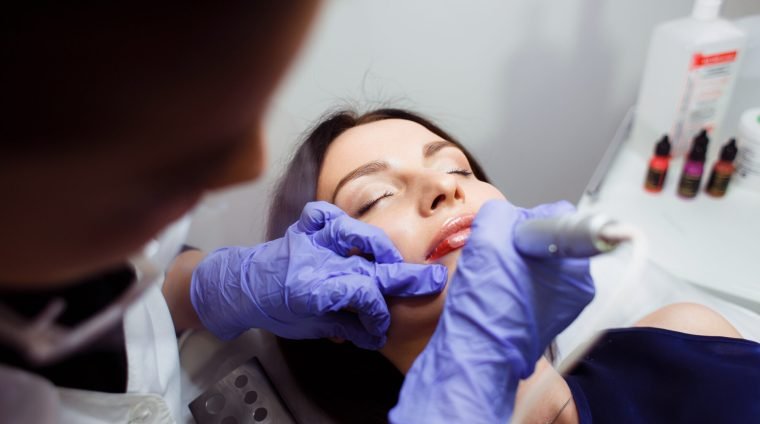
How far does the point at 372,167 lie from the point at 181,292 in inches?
19.2

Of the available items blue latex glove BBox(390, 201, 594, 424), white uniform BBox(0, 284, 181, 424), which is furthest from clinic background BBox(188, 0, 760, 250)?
blue latex glove BBox(390, 201, 594, 424)

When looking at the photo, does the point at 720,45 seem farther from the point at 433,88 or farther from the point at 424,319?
the point at 424,319

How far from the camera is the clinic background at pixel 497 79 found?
1.24m

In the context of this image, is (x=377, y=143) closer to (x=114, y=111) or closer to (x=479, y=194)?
(x=479, y=194)

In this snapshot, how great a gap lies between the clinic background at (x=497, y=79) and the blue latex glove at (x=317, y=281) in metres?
0.25

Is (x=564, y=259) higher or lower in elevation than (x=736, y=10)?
lower

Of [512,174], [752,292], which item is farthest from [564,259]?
[512,174]

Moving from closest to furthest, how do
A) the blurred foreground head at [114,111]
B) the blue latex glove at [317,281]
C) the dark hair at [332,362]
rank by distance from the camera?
the blurred foreground head at [114,111] → the blue latex glove at [317,281] → the dark hair at [332,362]

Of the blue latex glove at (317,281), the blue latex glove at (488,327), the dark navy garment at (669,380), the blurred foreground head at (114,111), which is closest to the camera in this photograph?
the blurred foreground head at (114,111)

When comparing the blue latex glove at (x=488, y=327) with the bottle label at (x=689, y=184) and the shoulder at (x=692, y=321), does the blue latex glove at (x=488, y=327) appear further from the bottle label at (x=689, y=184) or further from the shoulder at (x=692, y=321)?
the bottle label at (x=689, y=184)

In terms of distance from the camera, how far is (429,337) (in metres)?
0.85

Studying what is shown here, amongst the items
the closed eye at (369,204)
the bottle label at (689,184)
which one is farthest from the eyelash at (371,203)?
the bottle label at (689,184)

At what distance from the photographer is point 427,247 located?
0.84m

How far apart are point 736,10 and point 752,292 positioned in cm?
78
